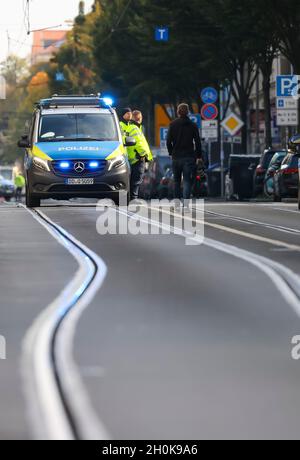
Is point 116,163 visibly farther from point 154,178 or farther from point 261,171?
point 154,178

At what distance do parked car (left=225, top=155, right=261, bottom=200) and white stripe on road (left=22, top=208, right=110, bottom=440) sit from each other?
3838cm

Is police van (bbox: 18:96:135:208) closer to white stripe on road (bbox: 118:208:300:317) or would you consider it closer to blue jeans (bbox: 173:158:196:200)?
blue jeans (bbox: 173:158:196:200)

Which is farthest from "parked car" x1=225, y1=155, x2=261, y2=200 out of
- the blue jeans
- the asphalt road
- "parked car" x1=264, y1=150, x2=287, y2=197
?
the asphalt road

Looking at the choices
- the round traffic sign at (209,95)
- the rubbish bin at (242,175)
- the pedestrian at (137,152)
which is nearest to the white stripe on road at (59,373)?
the pedestrian at (137,152)

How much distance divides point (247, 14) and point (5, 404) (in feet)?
140

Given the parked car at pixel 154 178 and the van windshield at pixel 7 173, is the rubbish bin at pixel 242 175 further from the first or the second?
the van windshield at pixel 7 173

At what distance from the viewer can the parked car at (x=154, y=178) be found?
2351 inches

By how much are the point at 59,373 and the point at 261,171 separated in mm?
41426

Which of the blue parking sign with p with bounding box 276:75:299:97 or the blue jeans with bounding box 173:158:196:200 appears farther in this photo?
the blue parking sign with p with bounding box 276:75:299:97

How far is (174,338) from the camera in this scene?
8.42 metres

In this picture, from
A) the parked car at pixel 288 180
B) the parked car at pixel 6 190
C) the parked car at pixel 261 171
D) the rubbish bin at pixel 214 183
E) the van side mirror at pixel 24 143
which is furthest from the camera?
the parked car at pixel 6 190

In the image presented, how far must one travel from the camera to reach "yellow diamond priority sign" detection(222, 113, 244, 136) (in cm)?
5781

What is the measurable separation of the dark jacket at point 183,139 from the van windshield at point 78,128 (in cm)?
141
